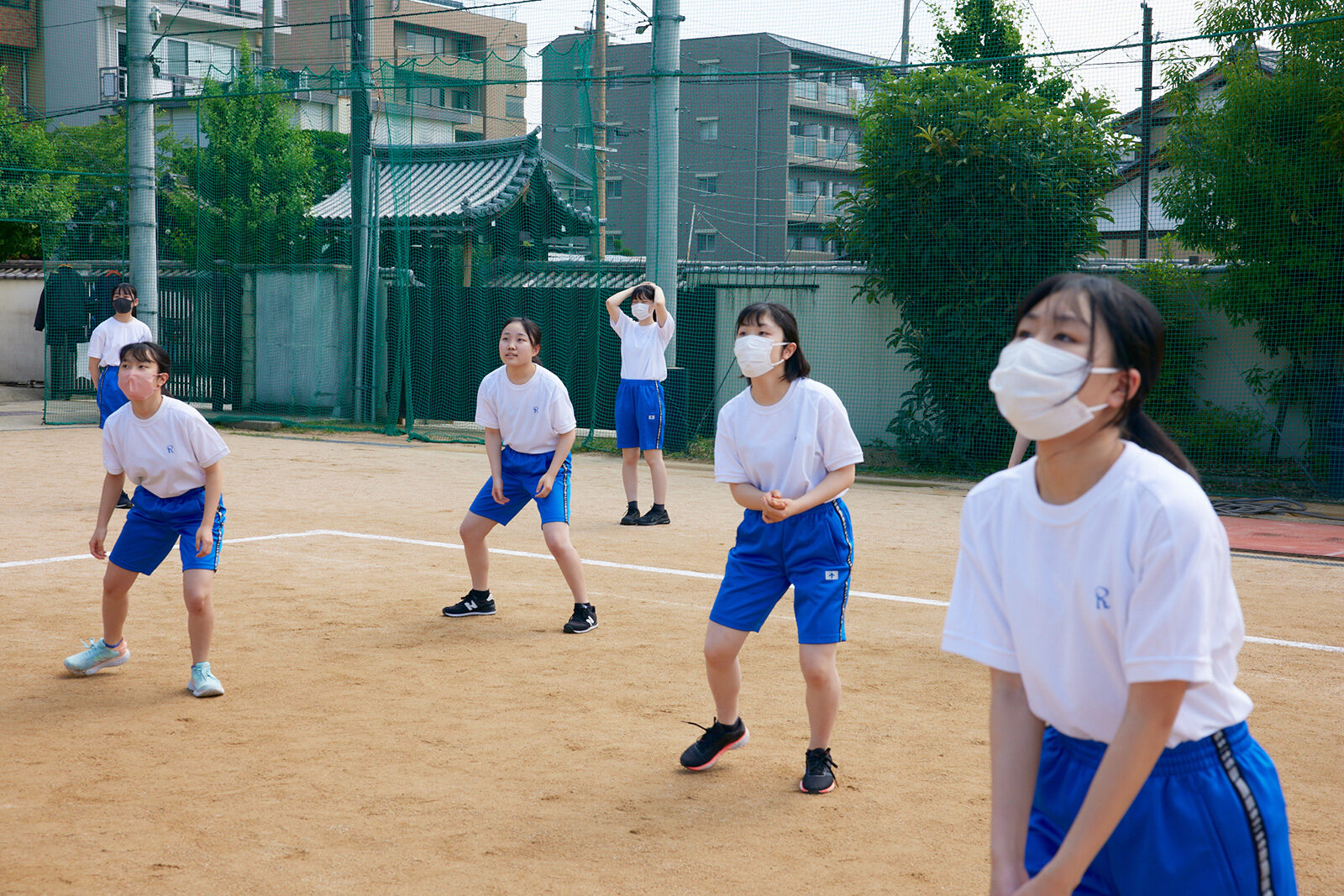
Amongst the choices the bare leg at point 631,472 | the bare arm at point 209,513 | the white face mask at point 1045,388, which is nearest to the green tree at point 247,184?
the bare leg at point 631,472

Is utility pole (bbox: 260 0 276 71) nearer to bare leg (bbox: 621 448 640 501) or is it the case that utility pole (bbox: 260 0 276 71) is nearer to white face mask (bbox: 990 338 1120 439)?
bare leg (bbox: 621 448 640 501)

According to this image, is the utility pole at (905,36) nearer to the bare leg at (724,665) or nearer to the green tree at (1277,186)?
the green tree at (1277,186)

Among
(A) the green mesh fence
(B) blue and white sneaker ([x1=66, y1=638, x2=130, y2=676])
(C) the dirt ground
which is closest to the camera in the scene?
(C) the dirt ground

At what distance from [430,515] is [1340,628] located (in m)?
6.51

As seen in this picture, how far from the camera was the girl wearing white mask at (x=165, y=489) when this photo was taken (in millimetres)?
5012

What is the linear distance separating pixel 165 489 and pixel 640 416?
196 inches

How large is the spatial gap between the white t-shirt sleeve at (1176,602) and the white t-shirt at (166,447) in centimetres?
→ 415

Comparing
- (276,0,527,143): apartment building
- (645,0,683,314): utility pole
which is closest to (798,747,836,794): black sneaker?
(645,0,683,314): utility pole

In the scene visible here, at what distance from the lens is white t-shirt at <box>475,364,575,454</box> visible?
6305 mm

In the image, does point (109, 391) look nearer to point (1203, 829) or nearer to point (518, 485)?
point (518, 485)

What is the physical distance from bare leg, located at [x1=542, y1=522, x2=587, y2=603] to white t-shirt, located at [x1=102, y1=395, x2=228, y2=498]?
1.72 metres

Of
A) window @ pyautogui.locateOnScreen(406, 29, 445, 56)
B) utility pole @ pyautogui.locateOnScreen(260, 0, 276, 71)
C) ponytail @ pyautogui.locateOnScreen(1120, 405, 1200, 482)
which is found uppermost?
window @ pyautogui.locateOnScreen(406, 29, 445, 56)

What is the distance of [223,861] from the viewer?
3.43 meters

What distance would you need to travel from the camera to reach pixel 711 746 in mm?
4277
